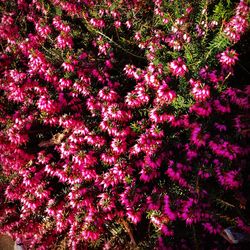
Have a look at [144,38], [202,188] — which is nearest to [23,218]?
[202,188]

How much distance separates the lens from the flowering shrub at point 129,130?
9.48ft

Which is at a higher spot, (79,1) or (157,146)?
(79,1)

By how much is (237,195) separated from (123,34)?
9.48 ft

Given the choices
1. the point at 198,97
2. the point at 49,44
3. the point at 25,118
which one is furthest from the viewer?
the point at 49,44

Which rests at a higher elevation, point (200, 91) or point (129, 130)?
point (200, 91)

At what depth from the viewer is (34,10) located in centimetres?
489

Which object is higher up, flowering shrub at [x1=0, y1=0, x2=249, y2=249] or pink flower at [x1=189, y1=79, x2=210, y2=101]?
pink flower at [x1=189, y1=79, x2=210, y2=101]

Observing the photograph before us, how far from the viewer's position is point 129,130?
127 inches

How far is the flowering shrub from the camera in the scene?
9.48 ft

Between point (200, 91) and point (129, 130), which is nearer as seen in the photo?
point (200, 91)

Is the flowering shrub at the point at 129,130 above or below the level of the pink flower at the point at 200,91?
below

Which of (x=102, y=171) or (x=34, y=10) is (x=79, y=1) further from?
(x=102, y=171)

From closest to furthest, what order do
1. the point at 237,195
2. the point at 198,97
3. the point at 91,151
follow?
the point at 237,195 → the point at 198,97 → the point at 91,151

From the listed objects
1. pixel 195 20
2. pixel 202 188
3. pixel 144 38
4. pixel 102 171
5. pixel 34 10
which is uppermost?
pixel 195 20
